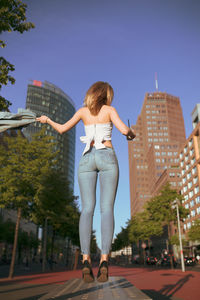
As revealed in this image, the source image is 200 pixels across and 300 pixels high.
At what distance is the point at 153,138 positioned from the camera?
14262 centimetres

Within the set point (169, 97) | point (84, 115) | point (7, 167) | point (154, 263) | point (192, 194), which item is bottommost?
point (154, 263)

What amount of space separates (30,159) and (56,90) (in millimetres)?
141996

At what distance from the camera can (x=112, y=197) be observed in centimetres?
319

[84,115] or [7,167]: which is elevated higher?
Result: [7,167]

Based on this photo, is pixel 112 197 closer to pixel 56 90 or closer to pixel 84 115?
pixel 84 115

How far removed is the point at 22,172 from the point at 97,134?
1859 cm

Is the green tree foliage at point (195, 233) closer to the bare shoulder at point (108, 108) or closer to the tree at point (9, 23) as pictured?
the tree at point (9, 23)

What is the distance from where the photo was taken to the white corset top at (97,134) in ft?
11.2

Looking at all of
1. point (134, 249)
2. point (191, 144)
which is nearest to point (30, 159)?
point (191, 144)

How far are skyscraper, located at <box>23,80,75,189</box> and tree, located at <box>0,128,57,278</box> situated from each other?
11578cm

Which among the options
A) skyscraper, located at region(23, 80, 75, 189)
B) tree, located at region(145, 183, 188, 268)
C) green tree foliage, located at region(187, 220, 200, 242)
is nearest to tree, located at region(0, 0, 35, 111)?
tree, located at region(145, 183, 188, 268)

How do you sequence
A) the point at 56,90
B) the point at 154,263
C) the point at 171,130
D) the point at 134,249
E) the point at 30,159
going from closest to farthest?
the point at 30,159, the point at 154,263, the point at 134,249, the point at 171,130, the point at 56,90

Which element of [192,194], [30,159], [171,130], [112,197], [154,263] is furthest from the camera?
[171,130]

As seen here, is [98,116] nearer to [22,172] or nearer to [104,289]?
[104,289]
